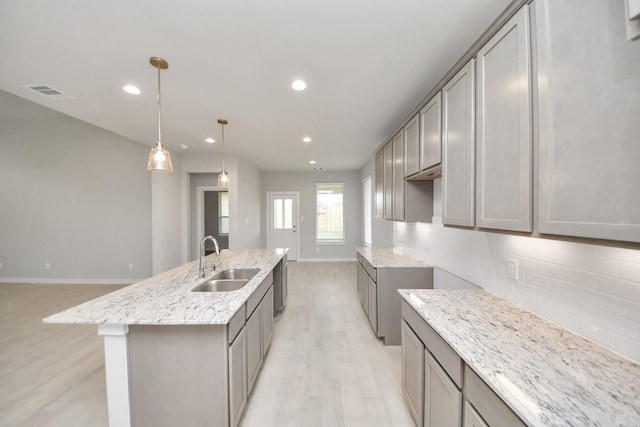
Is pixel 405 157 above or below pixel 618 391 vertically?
above

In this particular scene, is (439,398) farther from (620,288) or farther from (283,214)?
(283,214)

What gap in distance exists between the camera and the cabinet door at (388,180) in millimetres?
3164

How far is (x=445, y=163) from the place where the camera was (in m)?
1.77

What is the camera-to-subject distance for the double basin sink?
7.32 ft

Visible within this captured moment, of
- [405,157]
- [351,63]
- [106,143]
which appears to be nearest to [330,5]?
[351,63]

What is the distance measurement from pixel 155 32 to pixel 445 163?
2224 millimetres

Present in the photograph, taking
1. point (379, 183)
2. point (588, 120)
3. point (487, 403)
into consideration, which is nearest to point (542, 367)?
point (487, 403)

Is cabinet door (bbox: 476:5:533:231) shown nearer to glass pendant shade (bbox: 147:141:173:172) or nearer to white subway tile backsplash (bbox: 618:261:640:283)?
white subway tile backsplash (bbox: 618:261:640:283)

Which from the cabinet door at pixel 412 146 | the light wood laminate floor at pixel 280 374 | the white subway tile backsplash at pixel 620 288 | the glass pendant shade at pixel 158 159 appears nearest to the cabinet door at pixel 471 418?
the white subway tile backsplash at pixel 620 288

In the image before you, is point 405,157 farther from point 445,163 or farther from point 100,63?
point 100,63

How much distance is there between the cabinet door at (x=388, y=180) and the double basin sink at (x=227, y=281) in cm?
187

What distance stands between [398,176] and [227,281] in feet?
7.29

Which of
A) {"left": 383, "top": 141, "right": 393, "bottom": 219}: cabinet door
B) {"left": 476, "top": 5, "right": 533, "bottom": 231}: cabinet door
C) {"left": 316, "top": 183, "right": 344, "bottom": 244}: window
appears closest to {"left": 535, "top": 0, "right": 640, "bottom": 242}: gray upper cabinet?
{"left": 476, "top": 5, "right": 533, "bottom": 231}: cabinet door

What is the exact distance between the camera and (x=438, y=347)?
1267 mm
